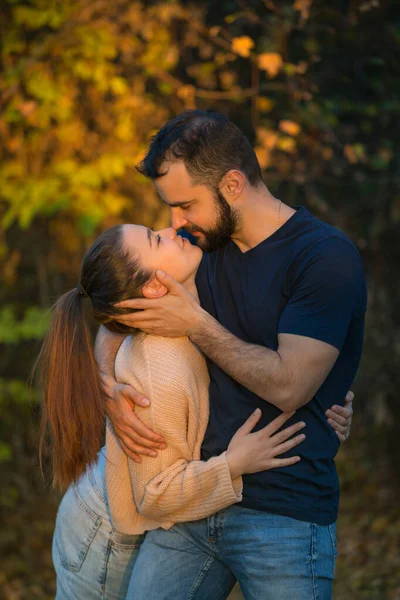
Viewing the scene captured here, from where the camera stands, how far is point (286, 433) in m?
2.64

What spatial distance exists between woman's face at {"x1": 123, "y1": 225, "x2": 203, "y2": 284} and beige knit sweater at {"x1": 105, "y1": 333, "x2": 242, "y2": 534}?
0.81 feet

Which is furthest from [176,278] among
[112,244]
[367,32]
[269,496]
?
[367,32]

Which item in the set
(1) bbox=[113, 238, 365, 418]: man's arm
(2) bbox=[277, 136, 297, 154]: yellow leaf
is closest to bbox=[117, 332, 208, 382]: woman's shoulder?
(1) bbox=[113, 238, 365, 418]: man's arm

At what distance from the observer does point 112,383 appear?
295 centimetres

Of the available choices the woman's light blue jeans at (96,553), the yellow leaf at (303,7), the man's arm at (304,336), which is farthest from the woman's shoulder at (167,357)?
the yellow leaf at (303,7)

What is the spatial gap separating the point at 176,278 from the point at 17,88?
4.15m

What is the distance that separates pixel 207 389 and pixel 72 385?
1.56 feet

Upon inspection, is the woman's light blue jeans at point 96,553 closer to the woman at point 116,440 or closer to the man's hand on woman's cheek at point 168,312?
the woman at point 116,440

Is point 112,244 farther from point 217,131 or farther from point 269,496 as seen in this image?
point 269,496

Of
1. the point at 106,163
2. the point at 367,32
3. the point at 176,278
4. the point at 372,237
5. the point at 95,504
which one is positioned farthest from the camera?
the point at 372,237

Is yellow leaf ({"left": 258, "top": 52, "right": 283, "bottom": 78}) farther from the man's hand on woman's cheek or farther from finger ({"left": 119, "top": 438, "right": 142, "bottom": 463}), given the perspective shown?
→ finger ({"left": 119, "top": 438, "right": 142, "bottom": 463})

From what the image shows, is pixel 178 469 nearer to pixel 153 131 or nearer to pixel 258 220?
pixel 258 220

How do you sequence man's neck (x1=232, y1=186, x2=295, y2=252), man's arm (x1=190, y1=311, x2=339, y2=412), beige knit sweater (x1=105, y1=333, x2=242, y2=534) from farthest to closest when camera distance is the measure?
man's neck (x1=232, y1=186, x2=295, y2=252) < beige knit sweater (x1=105, y1=333, x2=242, y2=534) < man's arm (x1=190, y1=311, x2=339, y2=412)

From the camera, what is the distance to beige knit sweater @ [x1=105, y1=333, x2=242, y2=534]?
8.64ft
